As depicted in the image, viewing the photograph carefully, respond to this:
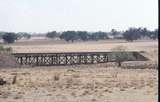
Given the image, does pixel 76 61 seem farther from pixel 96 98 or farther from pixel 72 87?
pixel 96 98

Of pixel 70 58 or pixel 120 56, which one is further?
pixel 70 58

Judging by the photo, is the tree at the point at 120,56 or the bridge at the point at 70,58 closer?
the tree at the point at 120,56

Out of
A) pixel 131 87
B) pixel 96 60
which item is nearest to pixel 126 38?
pixel 96 60

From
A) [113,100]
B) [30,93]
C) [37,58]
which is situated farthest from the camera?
[37,58]

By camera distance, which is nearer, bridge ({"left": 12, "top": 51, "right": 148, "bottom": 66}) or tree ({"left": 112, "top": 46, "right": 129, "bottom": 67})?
tree ({"left": 112, "top": 46, "right": 129, "bottom": 67})

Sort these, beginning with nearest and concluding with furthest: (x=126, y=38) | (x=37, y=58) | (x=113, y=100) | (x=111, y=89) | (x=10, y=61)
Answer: (x=113, y=100) < (x=111, y=89) < (x=10, y=61) < (x=37, y=58) < (x=126, y=38)

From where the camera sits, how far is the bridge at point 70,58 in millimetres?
62344

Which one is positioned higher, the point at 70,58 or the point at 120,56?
the point at 120,56

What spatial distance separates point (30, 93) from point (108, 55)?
38724 millimetres

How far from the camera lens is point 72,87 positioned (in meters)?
30.2

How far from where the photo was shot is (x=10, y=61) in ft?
188

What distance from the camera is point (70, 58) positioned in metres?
65.9

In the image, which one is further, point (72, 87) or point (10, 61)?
point (10, 61)

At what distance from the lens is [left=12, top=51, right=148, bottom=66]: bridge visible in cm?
6234
